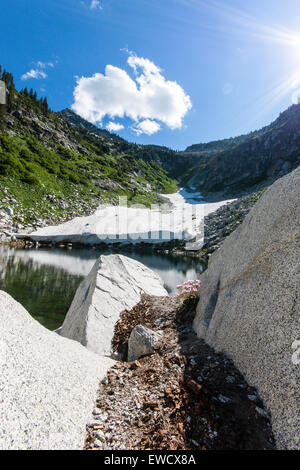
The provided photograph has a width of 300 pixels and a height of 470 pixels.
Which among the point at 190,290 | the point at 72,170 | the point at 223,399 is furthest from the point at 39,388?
the point at 72,170

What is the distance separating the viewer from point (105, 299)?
8.35 meters

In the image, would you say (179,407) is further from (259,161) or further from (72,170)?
(259,161)

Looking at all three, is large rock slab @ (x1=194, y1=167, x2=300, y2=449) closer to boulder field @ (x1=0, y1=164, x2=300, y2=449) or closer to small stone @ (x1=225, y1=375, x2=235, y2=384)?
boulder field @ (x1=0, y1=164, x2=300, y2=449)

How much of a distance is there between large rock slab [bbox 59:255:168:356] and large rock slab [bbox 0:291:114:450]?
2.35 meters

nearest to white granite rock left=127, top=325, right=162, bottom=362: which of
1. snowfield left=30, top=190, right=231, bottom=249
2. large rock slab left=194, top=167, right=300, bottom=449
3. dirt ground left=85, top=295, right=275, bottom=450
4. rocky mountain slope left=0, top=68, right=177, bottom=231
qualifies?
dirt ground left=85, top=295, right=275, bottom=450

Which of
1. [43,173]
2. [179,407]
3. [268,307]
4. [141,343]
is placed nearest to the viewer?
[179,407]

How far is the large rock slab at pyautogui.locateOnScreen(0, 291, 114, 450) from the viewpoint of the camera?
8.40 feet

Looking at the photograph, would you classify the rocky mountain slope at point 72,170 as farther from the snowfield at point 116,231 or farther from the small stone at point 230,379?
the small stone at point 230,379

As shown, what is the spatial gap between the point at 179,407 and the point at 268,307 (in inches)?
84.5

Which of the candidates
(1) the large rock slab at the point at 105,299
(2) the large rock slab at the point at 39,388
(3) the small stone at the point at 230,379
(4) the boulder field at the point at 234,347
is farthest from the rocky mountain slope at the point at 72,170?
(3) the small stone at the point at 230,379

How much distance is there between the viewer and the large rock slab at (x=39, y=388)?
8.40 feet

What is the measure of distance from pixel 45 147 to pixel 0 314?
9623 centimetres

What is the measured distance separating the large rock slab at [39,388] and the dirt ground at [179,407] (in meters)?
0.27
